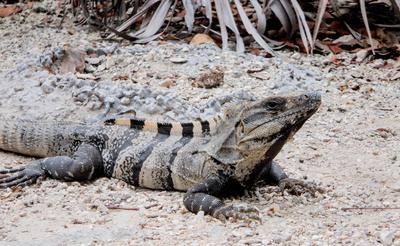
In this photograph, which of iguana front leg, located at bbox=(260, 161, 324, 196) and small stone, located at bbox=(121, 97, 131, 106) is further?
small stone, located at bbox=(121, 97, 131, 106)

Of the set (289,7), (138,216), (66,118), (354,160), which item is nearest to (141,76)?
(66,118)

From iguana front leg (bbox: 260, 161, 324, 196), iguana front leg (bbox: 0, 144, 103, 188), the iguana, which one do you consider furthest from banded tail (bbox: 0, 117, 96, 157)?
iguana front leg (bbox: 260, 161, 324, 196)

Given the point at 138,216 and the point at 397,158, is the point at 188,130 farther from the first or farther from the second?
the point at 397,158

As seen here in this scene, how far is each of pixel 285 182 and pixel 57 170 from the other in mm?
1601

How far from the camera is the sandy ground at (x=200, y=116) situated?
14.8 feet

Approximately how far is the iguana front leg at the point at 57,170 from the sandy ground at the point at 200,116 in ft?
0.26

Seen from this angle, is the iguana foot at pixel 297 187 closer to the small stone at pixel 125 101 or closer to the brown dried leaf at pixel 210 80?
the small stone at pixel 125 101

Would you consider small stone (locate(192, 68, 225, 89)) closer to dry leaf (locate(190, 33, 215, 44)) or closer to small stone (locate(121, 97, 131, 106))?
small stone (locate(121, 97, 131, 106))

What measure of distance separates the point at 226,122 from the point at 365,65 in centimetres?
349

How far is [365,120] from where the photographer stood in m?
6.90

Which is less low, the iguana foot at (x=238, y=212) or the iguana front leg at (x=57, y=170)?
the iguana foot at (x=238, y=212)

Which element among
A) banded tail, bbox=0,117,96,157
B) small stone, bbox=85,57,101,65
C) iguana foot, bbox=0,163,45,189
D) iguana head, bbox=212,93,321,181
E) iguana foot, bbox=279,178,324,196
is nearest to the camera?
iguana head, bbox=212,93,321,181

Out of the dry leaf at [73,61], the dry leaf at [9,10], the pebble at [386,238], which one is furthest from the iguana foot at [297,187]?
the dry leaf at [9,10]

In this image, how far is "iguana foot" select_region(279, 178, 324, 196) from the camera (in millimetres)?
5301
